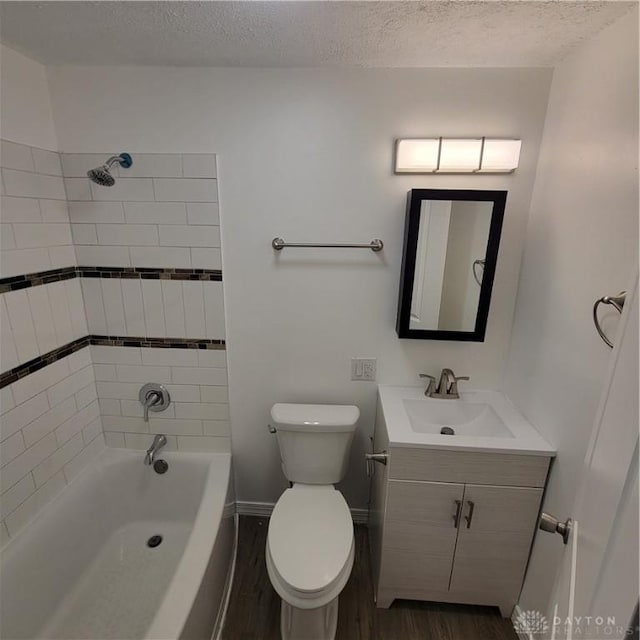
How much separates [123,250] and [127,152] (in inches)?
16.6

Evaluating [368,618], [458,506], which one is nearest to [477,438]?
[458,506]

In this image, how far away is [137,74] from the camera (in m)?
1.41

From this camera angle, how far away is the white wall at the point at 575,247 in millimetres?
986

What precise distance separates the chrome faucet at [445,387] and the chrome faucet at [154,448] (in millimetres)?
1388

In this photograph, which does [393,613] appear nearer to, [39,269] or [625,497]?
[625,497]

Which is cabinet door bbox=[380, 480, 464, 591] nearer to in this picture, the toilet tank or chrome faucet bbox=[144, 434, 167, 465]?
the toilet tank

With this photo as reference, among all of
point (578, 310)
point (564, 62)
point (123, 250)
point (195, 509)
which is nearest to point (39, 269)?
point (123, 250)

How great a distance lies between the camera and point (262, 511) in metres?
1.98

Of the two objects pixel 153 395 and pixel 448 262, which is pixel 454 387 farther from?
pixel 153 395

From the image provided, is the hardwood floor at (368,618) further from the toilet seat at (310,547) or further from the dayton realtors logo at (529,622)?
the toilet seat at (310,547)

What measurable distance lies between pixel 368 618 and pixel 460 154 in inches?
79.1

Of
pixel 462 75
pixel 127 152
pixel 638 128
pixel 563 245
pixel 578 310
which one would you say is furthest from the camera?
pixel 127 152

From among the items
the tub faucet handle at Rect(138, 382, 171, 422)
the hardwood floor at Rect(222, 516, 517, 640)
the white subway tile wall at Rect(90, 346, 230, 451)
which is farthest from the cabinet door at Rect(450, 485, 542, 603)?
the tub faucet handle at Rect(138, 382, 171, 422)

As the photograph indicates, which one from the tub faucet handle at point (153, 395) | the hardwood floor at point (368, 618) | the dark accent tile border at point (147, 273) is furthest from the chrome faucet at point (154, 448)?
the dark accent tile border at point (147, 273)
